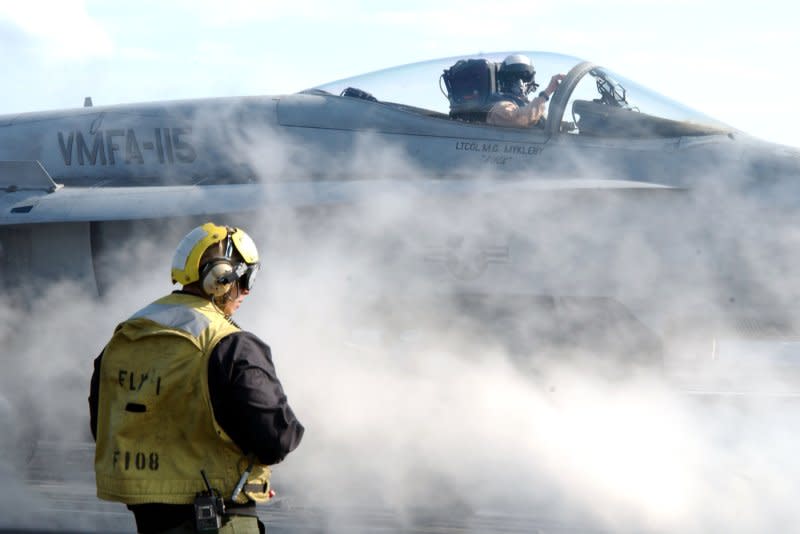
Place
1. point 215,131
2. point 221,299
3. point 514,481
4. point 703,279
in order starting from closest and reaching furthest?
point 221,299 → point 703,279 → point 514,481 → point 215,131

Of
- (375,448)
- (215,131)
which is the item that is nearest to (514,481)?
(375,448)

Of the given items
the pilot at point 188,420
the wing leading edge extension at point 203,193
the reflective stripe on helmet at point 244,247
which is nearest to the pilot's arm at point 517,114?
the wing leading edge extension at point 203,193

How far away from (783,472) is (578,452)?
4.90 ft

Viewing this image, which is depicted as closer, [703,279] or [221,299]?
[221,299]

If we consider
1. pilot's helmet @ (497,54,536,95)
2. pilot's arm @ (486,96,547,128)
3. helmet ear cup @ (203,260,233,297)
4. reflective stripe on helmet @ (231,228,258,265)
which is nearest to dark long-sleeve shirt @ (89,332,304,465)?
helmet ear cup @ (203,260,233,297)

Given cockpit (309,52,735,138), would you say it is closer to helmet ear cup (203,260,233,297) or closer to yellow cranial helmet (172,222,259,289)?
yellow cranial helmet (172,222,259,289)

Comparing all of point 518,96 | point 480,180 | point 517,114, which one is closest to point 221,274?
point 480,180

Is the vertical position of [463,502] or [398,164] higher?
[398,164]

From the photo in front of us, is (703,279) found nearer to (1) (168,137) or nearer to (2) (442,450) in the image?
(2) (442,450)

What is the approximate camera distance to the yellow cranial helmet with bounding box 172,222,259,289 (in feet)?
9.75

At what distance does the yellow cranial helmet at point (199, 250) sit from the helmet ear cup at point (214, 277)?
0.09 feet

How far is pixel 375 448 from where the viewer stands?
22.5 ft

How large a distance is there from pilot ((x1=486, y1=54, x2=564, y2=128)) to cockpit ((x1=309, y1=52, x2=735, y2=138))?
5 centimetres

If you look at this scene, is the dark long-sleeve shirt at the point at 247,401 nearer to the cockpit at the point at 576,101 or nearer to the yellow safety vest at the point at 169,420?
the yellow safety vest at the point at 169,420
